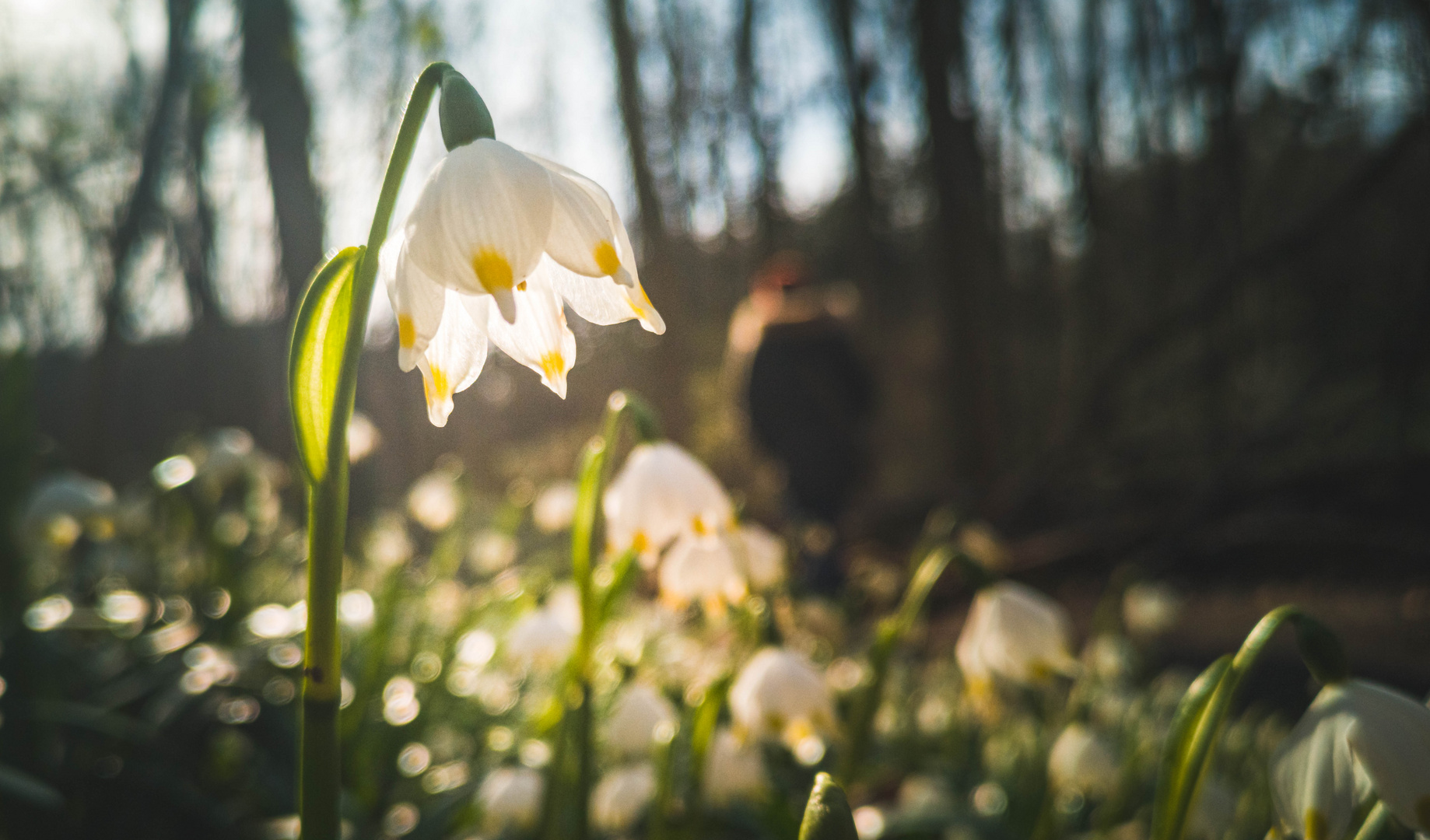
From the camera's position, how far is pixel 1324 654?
0.63m

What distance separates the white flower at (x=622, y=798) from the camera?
1170 mm

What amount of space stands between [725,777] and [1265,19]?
4.75 m

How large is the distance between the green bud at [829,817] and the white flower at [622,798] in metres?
0.80

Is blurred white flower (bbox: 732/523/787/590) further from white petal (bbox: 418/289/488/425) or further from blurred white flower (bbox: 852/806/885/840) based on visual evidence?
white petal (bbox: 418/289/488/425)

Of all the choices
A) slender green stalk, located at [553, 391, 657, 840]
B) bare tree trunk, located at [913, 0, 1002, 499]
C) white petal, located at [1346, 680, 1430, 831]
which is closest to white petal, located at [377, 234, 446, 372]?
slender green stalk, located at [553, 391, 657, 840]

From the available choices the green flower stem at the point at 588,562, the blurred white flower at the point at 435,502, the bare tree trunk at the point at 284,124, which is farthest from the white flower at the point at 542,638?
the bare tree trunk at the point at 284,124

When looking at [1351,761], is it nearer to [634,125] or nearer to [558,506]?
[558,506]

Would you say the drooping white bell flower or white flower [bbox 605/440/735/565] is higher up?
white flower [bbox 605/440/735/565]

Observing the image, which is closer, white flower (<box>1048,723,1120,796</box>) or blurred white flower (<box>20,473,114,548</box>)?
white flower (<box>1048,723,1120,796</box>)

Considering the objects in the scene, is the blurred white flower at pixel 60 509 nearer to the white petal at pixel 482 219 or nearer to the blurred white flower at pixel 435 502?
the blurred white flower at pixel 435 502

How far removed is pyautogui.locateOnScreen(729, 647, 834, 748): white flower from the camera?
103 centimetres

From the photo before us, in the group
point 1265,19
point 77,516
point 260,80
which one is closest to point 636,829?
point 77,516

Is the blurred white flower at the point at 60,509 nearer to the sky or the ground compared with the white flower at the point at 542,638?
nearer to the sky

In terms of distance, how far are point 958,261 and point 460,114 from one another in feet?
16.2
